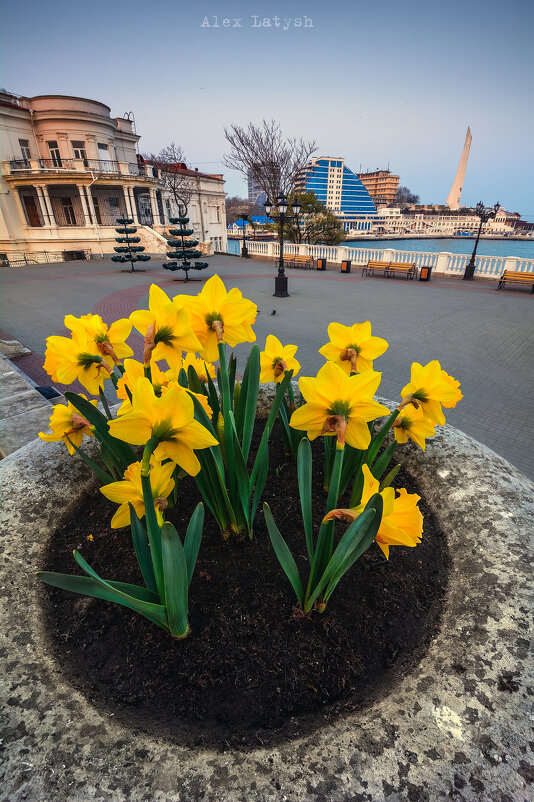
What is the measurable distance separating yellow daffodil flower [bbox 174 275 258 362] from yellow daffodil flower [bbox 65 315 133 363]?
237 millimetres

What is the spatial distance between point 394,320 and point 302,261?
10875 mm

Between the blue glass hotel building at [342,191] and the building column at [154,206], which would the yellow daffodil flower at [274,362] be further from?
the blue glass hotel building at [342,191]

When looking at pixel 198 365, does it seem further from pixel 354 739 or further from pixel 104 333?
pixel 354 739

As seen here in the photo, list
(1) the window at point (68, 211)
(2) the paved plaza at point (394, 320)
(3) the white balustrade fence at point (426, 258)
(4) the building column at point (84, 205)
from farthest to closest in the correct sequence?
(1) the window at point (68, 211)
(4) the building column at point (84, 205)
(3) the white balustrade fence at point (426, 258)
(2) the paved plaza at point (394, 320)

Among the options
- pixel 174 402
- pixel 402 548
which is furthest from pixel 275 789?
pixel 402 548

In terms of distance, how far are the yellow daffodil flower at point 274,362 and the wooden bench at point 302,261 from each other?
1719 centimetres

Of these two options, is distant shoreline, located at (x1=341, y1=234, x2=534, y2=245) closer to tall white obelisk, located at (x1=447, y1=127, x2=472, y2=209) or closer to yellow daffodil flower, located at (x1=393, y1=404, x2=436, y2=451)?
tall white obelisk, located at (x1=447, y1=127, x2=472, y2=209)

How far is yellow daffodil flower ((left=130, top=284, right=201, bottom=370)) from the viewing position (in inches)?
40.2

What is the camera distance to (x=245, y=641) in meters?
1.08

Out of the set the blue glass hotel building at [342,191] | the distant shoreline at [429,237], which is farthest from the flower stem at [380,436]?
the blue glass hotel building at [342,191]

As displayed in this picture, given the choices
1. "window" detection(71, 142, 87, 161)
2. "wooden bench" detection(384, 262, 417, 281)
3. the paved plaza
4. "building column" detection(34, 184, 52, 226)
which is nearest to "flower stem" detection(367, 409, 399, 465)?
the paved plaza

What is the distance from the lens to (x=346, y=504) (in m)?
1.60

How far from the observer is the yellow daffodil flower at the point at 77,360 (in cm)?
113

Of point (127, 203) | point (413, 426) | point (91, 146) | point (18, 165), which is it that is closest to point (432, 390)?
point (413, 426)
